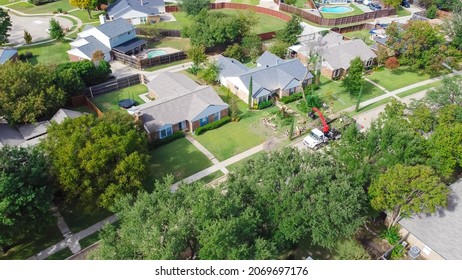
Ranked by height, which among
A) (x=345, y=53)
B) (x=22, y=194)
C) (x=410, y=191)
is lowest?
(x=345, y=53)

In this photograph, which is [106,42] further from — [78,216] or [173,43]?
[78,216]

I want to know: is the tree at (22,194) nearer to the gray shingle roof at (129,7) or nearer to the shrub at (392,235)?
the shrub at (392,235)

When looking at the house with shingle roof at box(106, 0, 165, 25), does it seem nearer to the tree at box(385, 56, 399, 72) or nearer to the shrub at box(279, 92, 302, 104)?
the shrub at box(279, 92, 302, 104)

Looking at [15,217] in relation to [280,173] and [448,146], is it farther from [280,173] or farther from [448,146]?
[448,146]

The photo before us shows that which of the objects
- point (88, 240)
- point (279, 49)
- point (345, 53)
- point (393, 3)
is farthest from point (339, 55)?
point (88, 240)
